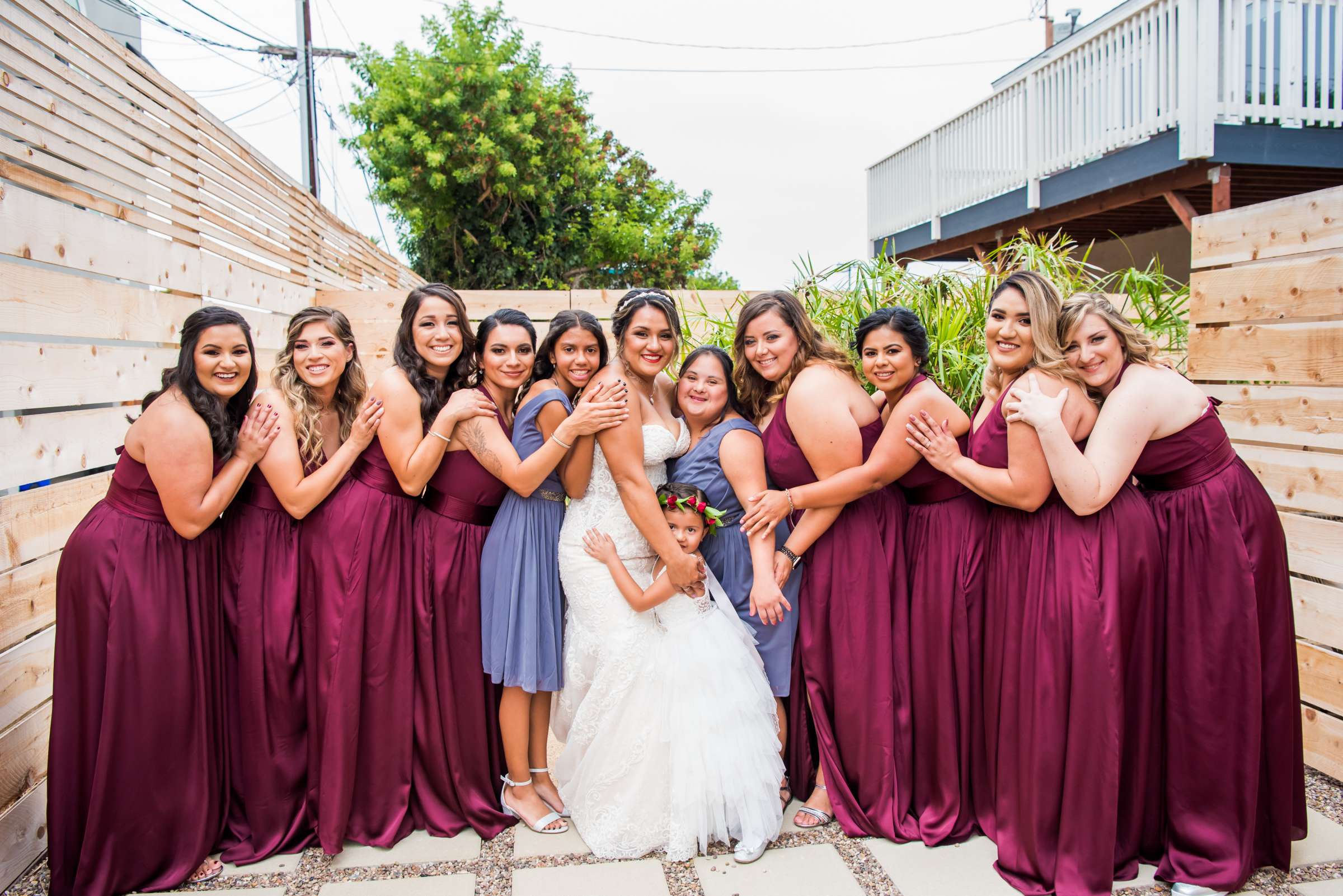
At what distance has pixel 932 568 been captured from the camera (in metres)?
2.97

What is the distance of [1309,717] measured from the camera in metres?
3.41

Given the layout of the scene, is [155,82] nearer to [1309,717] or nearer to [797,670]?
[797,670]

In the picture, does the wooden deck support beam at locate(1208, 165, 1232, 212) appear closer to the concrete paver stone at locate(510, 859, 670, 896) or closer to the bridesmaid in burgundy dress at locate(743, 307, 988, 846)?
the bridesmaid in burgundy dress at locate(743, 307, 988, 846)

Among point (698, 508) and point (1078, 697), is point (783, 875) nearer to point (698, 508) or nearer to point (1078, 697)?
point (1078, 697)

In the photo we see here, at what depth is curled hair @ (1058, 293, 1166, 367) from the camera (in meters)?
2.67

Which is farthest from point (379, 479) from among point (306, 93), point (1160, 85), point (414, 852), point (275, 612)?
point (306, 93)

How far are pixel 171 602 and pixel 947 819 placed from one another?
2.70 metres

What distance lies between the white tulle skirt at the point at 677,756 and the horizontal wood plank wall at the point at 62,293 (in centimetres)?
192

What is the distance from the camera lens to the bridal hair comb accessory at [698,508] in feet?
9.80

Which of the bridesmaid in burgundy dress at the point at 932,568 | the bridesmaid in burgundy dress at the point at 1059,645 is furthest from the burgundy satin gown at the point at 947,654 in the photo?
the bridesmaid in burgundy dress at the point at 1059,645

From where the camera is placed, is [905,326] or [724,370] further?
[724,370]

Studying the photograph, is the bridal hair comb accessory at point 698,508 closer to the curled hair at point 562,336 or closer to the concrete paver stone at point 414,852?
the curled hair at point 562,336

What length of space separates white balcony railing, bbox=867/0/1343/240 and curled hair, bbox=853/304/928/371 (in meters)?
6.65

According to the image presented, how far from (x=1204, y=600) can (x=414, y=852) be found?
2.71m
